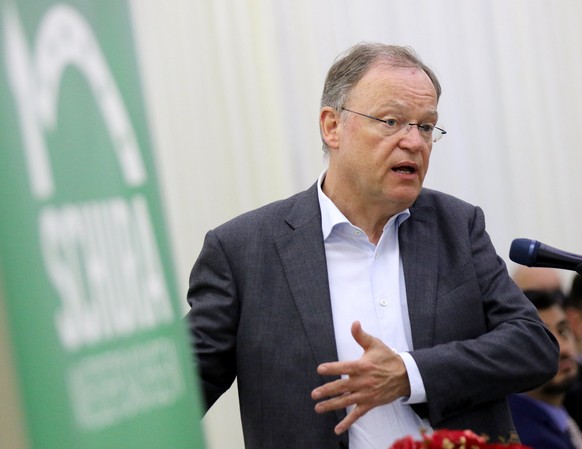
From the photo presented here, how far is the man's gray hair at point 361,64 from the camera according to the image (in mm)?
2914

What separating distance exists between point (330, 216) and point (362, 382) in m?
0.61

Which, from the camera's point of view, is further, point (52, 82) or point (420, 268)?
point (420, 268)

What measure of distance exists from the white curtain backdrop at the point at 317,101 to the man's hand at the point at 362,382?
3.87ft

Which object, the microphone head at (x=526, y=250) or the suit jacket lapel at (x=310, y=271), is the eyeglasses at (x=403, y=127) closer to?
the suit jacket lapel at (x=310, y=271)

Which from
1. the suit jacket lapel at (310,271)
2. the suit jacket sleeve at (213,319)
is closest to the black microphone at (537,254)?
the suit jacket lapel at (310,271)

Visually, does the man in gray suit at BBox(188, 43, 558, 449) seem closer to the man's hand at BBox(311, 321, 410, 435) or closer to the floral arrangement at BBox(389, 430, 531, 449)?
the man's hand at BBox(311, 321, 410, 435)

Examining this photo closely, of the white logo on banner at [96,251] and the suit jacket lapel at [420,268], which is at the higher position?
the white logo on banner at [96,251]

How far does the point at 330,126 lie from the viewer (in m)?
3.07

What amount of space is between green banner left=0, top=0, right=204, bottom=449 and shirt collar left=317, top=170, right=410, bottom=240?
5.05 ft

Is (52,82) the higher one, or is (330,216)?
(52,82)

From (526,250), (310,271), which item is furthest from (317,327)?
(526,250)

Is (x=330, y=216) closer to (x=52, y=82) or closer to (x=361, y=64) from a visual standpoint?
(x=361, y=64)

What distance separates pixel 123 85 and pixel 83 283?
263mm

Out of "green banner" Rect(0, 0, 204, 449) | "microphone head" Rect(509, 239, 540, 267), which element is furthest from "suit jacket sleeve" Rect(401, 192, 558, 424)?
"green banner" Rect(0, 0, 204, 449)
